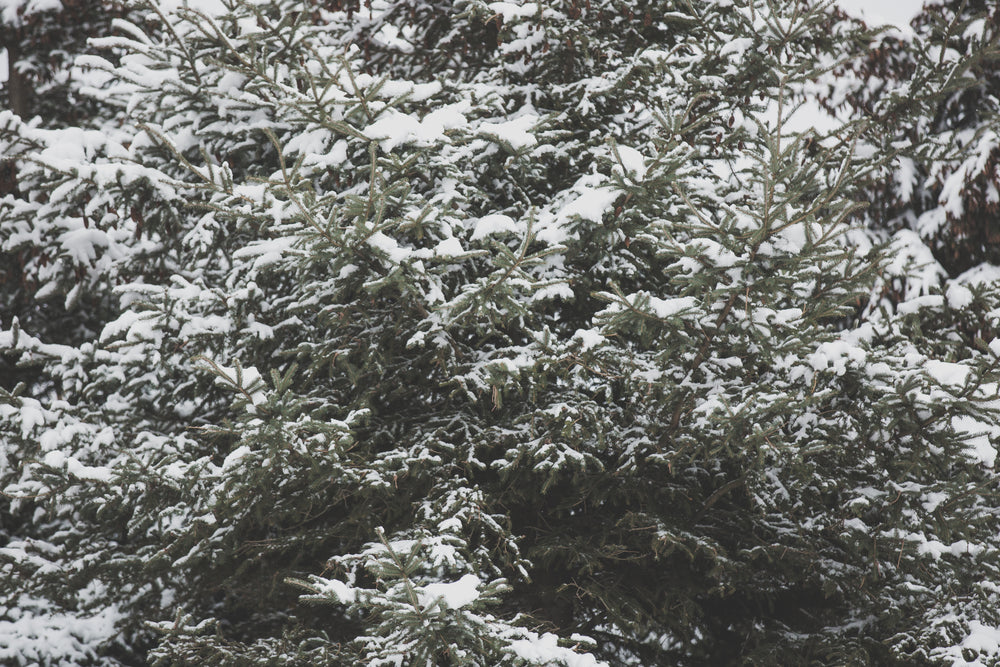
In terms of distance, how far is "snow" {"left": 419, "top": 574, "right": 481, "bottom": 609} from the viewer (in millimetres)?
3000

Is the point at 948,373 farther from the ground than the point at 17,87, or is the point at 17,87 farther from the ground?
the point at 17,87

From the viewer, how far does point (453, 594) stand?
9.98ft

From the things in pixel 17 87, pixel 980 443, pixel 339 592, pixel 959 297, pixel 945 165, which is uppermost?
pixel 945 165

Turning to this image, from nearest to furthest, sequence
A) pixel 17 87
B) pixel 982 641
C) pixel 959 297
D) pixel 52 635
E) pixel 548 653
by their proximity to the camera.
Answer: pixel 548 653
pixel 982 641
pixel 959 297
pixel 52 635
pixel 17 87

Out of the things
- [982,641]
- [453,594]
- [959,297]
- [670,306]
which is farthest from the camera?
[959,297]

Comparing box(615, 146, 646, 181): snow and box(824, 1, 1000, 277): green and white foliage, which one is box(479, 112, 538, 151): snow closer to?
box(615, 146, 646, 181): snow

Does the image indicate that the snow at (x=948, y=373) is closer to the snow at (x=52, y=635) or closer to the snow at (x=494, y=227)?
the snow at (x=494, y=227)

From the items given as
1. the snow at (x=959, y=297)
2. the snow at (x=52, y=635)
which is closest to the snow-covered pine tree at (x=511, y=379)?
the snow at (x=959, y=297)

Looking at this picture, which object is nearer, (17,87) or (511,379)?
(511,379)

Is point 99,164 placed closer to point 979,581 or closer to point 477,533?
point 477,533

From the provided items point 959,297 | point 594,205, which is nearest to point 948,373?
point 594,205

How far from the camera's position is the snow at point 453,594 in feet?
9.84

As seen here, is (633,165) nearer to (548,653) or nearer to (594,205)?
(594,205)

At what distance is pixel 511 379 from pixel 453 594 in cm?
139
